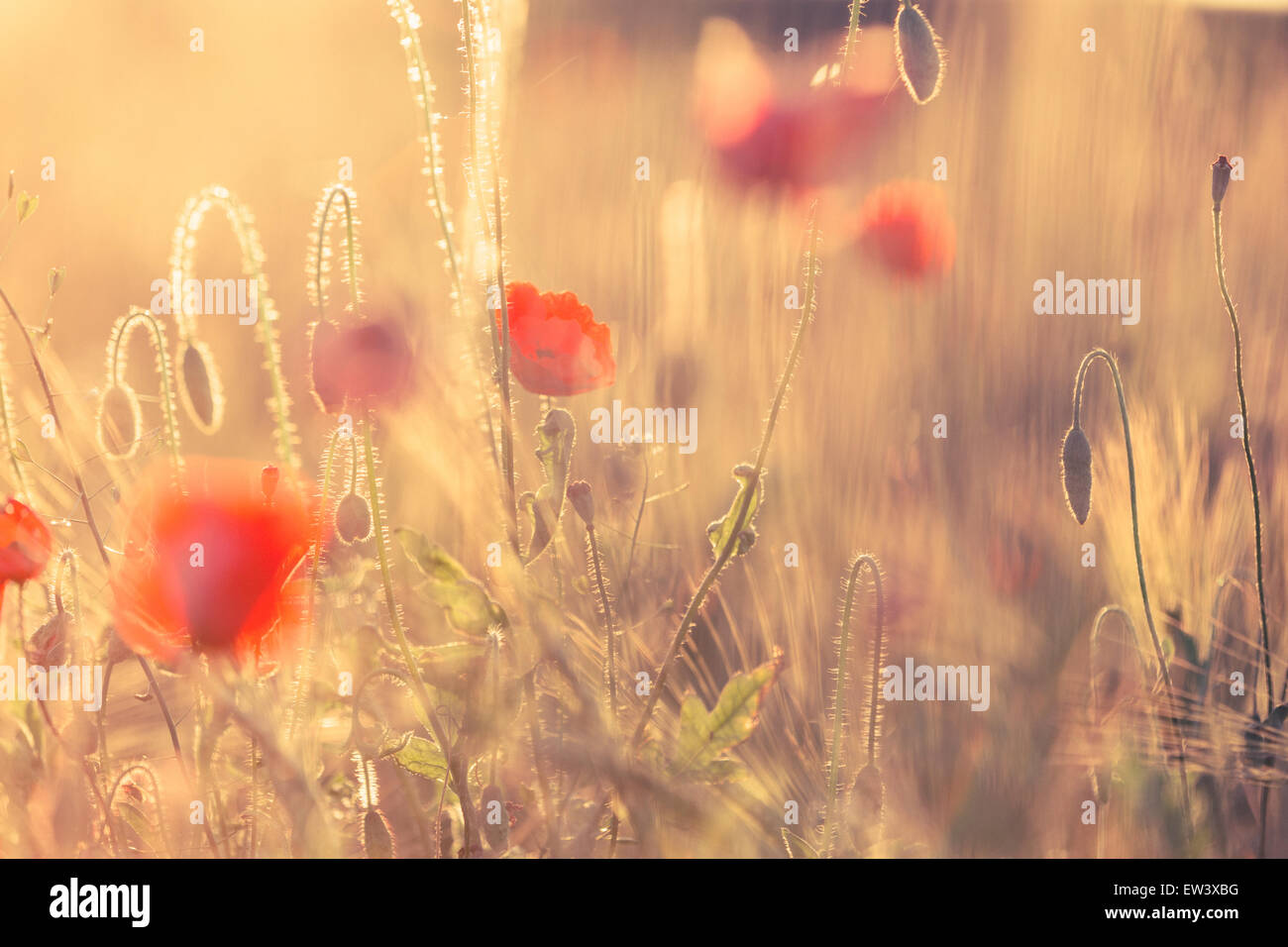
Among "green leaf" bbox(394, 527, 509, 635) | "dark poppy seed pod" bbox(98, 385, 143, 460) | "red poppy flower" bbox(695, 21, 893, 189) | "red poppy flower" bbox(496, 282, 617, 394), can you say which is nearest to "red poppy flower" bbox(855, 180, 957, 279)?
"red poppy flower" bbox(695, 21, 893, 189)

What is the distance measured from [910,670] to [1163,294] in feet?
1.23

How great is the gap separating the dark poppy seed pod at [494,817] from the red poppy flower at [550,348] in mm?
203

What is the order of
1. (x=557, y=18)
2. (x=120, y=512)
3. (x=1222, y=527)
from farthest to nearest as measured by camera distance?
(x=557, y=18) → (x=1222, y=527) → (x=120, y=512)

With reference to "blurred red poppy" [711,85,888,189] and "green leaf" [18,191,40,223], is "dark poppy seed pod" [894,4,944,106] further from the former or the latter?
"green leaf" [18,191,40,223]

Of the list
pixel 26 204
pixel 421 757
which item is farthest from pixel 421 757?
pixel 26 204

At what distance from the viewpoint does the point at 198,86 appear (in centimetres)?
73

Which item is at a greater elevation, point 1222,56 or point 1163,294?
point 1222,56

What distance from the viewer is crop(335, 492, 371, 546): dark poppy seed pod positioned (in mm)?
485

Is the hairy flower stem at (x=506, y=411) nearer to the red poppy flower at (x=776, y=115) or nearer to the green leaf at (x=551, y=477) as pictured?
the green leaf at (x=551, y=477)

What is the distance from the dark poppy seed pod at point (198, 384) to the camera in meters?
0.50

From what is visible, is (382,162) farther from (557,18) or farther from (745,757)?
(745,757)

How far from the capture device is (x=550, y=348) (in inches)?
19.6

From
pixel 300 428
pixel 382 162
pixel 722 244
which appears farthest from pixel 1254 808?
pixel 382 162

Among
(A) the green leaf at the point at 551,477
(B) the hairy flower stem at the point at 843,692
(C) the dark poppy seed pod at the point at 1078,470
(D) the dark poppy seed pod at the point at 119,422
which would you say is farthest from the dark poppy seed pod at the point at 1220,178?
(D) the dark poppy seed pod at the point at 119,422
